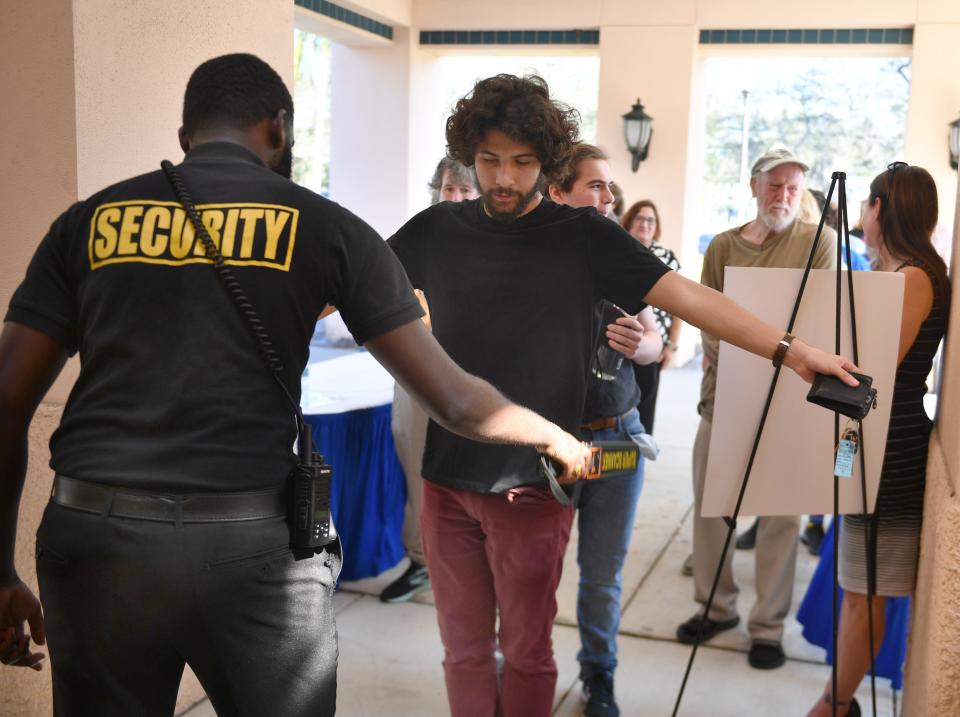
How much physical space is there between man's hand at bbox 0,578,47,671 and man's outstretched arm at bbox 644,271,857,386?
1.38 metres

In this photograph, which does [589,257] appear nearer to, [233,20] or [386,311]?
[386,311]

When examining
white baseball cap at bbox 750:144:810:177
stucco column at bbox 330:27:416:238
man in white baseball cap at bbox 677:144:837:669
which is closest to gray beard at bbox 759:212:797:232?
man in white baseball cap at bbox 677:144:837:669

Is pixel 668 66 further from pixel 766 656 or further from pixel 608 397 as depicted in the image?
pixel 608 397

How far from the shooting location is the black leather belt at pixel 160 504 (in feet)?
4.85

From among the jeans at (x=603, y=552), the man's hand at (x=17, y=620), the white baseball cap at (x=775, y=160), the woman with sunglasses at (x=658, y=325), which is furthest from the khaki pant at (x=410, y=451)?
the man's hand at (x=17, y=620)

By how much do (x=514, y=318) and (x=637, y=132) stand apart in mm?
8003

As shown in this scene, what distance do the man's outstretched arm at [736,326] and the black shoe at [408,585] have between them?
2332 mm

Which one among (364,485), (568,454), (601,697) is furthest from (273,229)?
(364,485)

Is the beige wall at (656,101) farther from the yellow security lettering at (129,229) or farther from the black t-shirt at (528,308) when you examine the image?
the yellow security lettering at (129,229)

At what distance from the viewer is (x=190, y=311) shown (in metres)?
1.48

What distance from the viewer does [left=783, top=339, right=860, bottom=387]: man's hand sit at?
2.07 meters

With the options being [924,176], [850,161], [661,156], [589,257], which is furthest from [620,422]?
[850,161]

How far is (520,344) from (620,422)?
723mm

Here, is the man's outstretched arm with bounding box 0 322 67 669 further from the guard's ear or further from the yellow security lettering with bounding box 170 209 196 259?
the guard's ear
